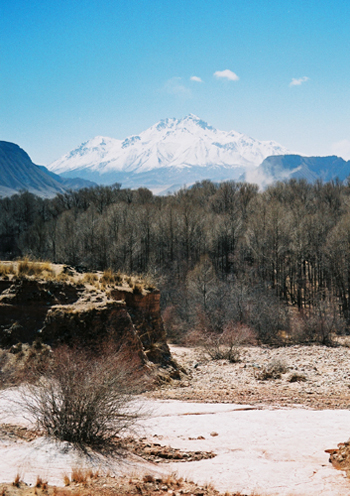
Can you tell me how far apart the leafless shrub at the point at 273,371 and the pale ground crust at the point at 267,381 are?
181mm

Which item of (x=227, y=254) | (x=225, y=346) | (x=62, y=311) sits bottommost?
(x=225, y=346)

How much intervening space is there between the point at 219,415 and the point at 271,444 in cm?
237

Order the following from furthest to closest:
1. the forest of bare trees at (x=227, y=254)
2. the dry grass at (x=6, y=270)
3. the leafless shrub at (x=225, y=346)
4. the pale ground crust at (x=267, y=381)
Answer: the forest of bare trees at (x=227, y=254)
the leafless shrub at (x=225, y=346)
the dry grass at (x=6, y=270)
the pale ground crust at (x=267, y=381)

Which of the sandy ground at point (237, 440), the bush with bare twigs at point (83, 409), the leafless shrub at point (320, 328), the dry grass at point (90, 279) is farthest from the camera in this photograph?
the leafless shrub at point (320, 328)

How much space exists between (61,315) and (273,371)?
1013cm

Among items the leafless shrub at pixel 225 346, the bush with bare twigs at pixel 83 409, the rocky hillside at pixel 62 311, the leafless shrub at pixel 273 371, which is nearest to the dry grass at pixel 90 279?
the rocky hillside at pixel 62 311

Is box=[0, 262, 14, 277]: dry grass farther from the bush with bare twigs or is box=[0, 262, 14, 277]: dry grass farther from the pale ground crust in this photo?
the bush with bare twigs

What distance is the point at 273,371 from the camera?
18547mm

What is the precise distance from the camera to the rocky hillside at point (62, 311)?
15281 mm

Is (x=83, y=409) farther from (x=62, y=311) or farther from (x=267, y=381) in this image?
(x=267, y=381)

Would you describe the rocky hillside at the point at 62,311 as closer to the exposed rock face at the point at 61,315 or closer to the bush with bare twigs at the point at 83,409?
the exposed rock face at the point at 61,315

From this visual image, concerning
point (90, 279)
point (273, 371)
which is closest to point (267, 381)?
point (273, 371)

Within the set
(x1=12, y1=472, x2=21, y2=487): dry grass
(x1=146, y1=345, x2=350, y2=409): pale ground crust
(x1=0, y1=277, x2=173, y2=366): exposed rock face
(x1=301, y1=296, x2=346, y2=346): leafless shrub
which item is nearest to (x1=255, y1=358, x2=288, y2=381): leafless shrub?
(x1=146, y1=345, x2=350, y2=409): pale ground crust

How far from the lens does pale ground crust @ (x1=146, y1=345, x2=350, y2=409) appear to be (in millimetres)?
13930
